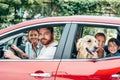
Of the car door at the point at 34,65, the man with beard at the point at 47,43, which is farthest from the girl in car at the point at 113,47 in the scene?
the man with beard at the point at 47,43

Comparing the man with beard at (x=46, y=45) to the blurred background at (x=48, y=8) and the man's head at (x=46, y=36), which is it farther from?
the blurred background at (x=48, y=8)

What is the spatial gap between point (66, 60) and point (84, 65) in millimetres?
202

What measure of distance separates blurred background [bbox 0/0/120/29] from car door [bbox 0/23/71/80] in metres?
11.8

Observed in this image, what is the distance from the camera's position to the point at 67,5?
19547 mm

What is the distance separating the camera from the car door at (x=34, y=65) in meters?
4.37

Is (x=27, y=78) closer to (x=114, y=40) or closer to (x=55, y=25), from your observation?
(x=55, y=25)

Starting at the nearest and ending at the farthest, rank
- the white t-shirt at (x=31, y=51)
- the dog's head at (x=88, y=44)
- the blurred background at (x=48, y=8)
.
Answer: the dog's head at (x=88, y=44) → the white t-shirt at (x=31, y=51) → the blurred background at (x=48, y=8)

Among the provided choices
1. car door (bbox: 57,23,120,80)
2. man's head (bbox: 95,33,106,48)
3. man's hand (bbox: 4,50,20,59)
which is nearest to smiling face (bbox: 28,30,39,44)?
man's hand (bbox: 4,50,20,59)

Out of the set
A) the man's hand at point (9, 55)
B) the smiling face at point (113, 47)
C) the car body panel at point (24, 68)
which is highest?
the smiling face at point (113, 47)

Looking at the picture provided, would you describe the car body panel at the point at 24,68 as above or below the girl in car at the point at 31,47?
below

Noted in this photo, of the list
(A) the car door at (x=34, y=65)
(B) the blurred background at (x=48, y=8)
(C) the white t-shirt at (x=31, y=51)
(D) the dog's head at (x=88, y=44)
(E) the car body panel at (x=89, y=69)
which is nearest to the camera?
(E) the car body panel at (x=89, y=69)

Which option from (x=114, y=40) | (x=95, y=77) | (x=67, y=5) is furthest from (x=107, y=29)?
(x=67, y=5)

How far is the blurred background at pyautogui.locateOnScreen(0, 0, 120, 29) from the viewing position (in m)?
16.9

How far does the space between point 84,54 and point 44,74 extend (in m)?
0.48
